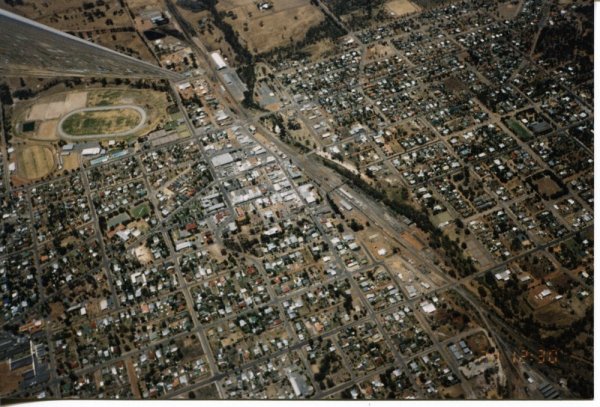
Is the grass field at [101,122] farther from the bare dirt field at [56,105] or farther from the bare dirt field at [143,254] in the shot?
the bare dirt field at [143,254]

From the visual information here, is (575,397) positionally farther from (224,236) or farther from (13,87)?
(13,87)

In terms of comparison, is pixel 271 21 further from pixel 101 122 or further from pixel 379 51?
pixel 101 122

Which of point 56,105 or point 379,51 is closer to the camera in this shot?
point 56,105

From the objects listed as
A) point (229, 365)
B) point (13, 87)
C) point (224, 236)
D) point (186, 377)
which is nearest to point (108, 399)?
point (186, 377)

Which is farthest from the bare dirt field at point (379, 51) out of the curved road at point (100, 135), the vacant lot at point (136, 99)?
the curved road at point (100, 135)

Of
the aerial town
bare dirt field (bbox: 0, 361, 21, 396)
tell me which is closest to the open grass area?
the aerial town

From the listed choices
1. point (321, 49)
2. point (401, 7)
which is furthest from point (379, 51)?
point (401, 7)
